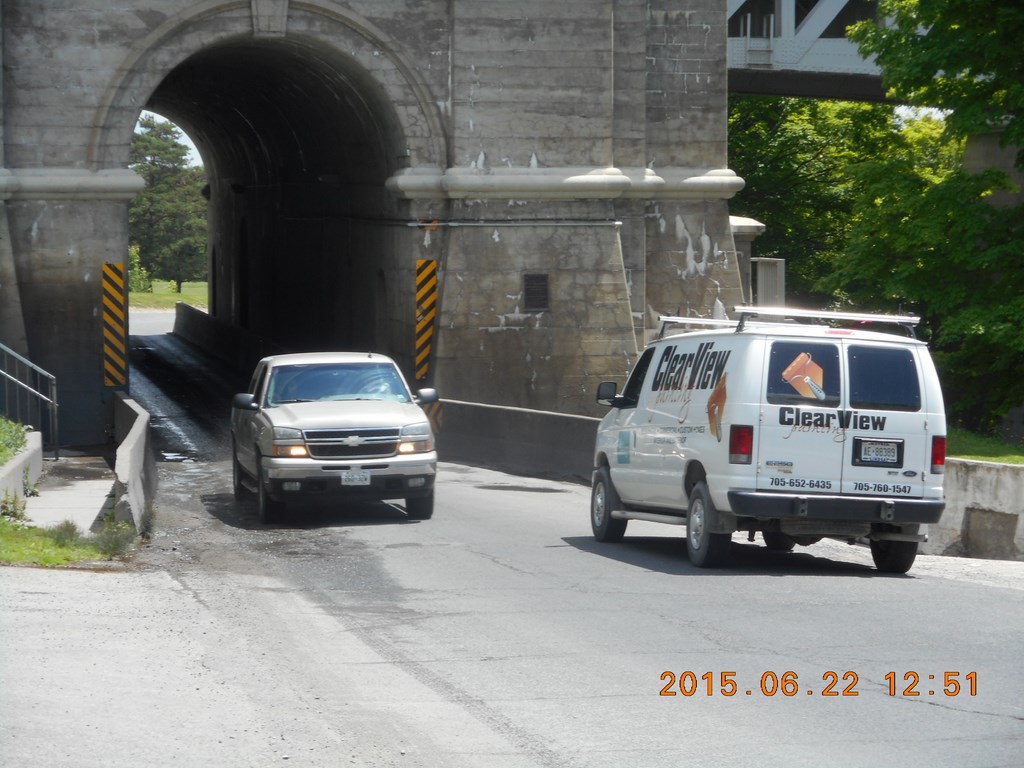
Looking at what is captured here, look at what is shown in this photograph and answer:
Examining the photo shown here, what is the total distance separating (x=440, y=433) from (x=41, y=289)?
7305mm

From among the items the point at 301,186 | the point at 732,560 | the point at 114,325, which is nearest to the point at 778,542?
the point at 732,560

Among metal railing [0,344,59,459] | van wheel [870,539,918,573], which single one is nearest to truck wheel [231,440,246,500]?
metal railing [0,344,59,459]

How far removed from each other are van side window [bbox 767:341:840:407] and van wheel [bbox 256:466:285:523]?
6.49m

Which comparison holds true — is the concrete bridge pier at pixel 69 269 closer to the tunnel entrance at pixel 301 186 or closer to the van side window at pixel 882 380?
the tunnel entrance at pixel 301 186

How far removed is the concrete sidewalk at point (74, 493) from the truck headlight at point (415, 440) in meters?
3.15

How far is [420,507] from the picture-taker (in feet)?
57.1

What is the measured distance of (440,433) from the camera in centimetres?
2569

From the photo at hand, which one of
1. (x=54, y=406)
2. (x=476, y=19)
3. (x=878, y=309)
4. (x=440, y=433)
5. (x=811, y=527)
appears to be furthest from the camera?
(x=878, y=309)

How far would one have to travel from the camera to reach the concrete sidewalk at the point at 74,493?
1641 cm

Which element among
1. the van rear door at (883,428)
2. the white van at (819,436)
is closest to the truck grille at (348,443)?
the white van at (819,436)

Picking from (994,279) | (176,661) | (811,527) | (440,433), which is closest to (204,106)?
(440,433)

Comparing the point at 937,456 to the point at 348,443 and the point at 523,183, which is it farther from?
the point at 523,183

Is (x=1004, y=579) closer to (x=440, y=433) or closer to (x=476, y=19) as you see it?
(x=440, y=433)

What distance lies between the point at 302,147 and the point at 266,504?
20.4 metres
